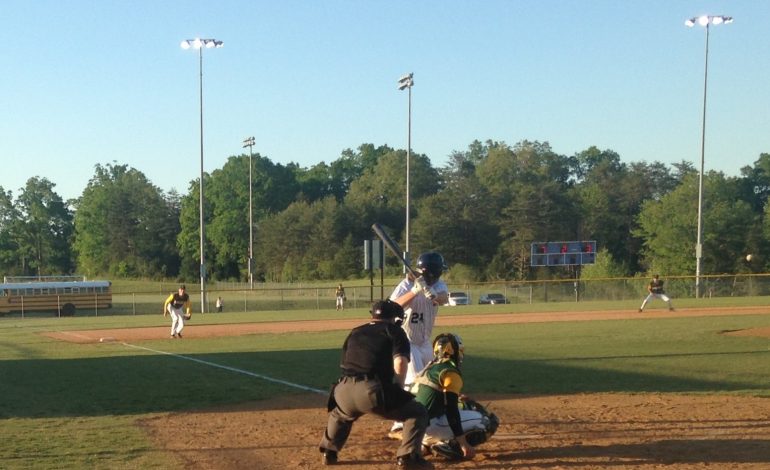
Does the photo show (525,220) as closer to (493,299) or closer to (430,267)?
(493,299)

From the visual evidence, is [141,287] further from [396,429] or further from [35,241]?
[396,429]

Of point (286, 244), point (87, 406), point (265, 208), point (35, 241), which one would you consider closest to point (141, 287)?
point (286, 244)

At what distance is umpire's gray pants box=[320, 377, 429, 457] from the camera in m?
7.27

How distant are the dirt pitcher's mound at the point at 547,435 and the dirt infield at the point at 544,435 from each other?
0.01m

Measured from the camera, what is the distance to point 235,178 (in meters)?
118

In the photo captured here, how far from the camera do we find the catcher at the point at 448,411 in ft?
26.2

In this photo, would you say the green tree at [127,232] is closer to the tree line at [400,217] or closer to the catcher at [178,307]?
the tree line at [400,217]

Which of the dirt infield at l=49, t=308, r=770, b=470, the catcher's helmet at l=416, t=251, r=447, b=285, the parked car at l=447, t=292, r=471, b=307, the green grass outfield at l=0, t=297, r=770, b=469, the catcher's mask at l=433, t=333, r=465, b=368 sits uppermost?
the catcher's helmet at l=416, t=251, r=447, b=285

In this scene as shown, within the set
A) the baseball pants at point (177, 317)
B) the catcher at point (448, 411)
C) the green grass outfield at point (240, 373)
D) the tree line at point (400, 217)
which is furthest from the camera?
the tree line at point (400, 217)

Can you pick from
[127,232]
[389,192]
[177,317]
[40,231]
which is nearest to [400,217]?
[389,192]

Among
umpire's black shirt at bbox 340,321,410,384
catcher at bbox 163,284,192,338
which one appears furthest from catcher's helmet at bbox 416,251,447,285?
catcher at bbox 163,284,192,338

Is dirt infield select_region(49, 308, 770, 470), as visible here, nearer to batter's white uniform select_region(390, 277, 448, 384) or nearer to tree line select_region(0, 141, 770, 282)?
batter's white uniform select_region(390, 277, 448, 384)

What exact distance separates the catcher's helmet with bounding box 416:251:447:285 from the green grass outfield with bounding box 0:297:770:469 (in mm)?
3098

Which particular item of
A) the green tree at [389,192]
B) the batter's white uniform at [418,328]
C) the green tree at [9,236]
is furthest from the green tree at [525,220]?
the batter's white uniform at [418,328]
